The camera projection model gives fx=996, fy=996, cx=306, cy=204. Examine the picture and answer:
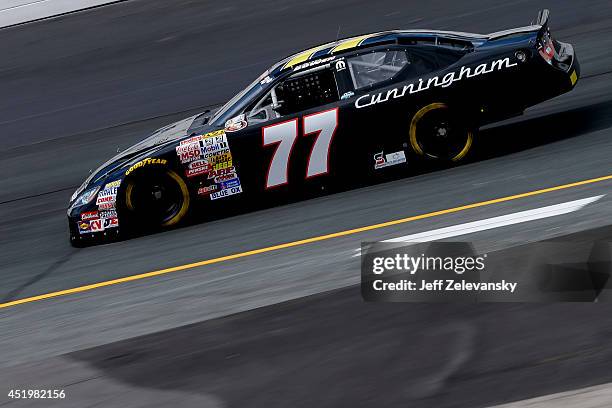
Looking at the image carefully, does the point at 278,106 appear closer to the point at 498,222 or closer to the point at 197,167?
the point at 197,167

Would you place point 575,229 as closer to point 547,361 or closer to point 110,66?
point 547,361

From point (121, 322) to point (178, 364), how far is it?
1.29m

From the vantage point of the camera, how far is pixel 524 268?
701cm

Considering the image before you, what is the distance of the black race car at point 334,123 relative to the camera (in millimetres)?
9750

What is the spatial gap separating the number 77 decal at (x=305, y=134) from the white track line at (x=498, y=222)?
173cm

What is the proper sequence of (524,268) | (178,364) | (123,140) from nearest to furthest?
(178,364), (524,268), (123,140)

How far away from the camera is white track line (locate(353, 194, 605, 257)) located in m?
8.22

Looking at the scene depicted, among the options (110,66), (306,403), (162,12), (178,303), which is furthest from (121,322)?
(162,12)

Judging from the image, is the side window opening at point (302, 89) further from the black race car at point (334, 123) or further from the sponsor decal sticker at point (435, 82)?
the sponsor decal sticker at point (435, 82)

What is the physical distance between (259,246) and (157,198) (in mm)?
1494

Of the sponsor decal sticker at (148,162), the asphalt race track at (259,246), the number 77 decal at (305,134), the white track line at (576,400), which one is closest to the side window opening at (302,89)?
the number 77 decal at (305,134)

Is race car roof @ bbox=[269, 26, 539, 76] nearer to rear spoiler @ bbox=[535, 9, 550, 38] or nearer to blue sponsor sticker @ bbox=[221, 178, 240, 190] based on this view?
rear spoiler @ bbox=[535, 9, 550, 38]

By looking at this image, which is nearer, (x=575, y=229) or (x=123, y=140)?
(x=575, y=229)

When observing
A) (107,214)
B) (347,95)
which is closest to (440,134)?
(347,95)
